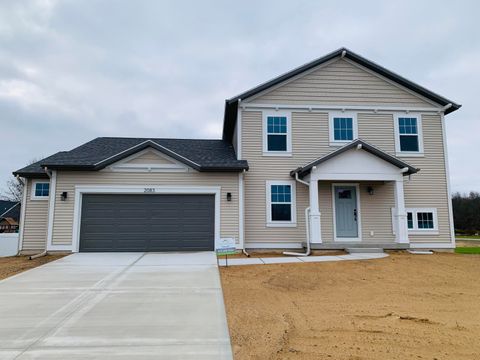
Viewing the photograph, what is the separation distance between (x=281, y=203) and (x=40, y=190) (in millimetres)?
8923

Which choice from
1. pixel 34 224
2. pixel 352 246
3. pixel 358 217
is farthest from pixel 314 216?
pixel 34 224

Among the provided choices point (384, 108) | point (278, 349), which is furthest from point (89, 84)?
point (278, 349)

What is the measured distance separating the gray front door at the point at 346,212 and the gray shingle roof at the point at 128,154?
152 inches

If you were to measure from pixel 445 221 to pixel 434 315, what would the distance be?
8.90m

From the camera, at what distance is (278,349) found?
3.37 m

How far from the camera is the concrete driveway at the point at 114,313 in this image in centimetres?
338

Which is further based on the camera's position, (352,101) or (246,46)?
(246,46)

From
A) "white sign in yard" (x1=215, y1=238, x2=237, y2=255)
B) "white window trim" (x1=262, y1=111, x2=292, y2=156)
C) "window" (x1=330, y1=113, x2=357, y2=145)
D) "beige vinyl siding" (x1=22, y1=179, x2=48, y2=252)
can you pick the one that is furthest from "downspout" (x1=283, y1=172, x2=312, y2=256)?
"beige vinyl siding" (x1=22, y1=179, x2=48, y2=252)

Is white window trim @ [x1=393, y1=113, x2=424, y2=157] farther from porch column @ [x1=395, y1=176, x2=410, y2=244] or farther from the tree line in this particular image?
the tree line

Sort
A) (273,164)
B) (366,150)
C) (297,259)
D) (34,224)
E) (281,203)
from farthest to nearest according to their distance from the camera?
(273,164) < (281,203) < (34,224) < (366,150) < (297,259)

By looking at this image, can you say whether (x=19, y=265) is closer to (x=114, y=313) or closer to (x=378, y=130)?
(x=114, y=313)

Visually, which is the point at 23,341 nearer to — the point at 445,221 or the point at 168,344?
the point at 168,344

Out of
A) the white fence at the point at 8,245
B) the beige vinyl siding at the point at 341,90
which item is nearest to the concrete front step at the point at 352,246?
the beige vinyl siding at the point at 341,90

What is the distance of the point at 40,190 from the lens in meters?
11.3
